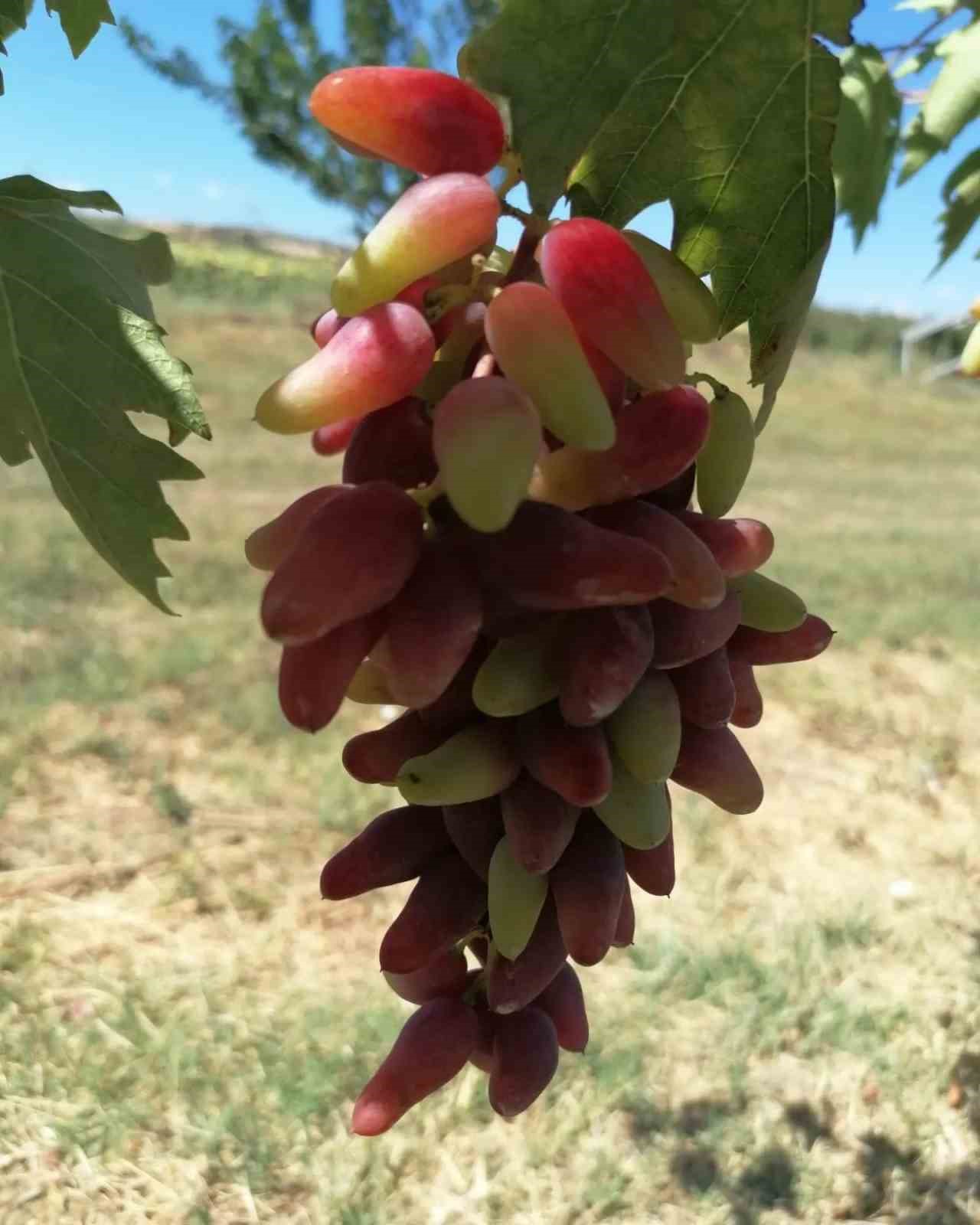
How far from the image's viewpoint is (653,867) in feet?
1.51

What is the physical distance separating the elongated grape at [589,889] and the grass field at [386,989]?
24.9 inches

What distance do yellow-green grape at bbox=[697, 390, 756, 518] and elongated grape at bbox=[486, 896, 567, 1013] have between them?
0.17 m

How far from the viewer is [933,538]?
4.37 meters

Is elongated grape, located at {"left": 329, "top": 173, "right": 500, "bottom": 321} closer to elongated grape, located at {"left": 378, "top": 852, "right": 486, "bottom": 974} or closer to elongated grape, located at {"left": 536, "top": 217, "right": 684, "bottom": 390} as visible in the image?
elongated grape, located at {"left": 536, "top": 217, "right": 684, "bottom": 390}

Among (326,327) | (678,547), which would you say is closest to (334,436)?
(326,327)

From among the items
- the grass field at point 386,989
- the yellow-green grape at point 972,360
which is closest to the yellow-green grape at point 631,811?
the yellow-green grape at point 972,360

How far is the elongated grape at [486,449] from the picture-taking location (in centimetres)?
32

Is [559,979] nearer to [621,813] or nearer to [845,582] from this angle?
[621,813]

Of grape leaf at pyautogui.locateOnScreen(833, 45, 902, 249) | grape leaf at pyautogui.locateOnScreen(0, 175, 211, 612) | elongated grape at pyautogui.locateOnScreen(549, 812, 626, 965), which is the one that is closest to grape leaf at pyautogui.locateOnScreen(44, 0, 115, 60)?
grape leaf at pyautogui.locateOnScreen(0, 175, 211, 612)

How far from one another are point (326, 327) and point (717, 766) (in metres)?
0.22

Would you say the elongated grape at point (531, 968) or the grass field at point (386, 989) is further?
the grass field at point (386, 989)

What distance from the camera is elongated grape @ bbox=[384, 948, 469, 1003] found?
494 mm

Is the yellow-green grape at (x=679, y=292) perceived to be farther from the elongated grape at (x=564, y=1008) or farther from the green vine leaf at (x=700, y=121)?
the elongated grape at (x=564, y=1008)

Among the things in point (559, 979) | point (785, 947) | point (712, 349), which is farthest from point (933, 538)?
point (712, 349)
